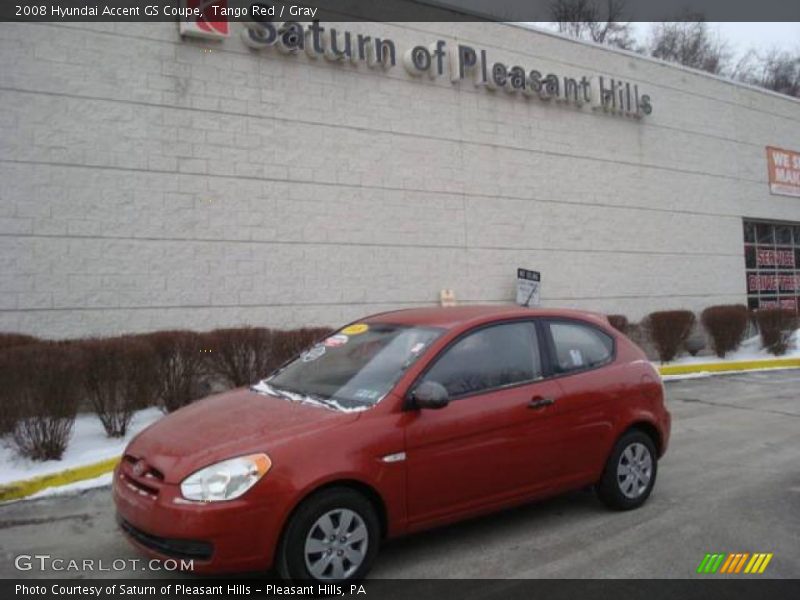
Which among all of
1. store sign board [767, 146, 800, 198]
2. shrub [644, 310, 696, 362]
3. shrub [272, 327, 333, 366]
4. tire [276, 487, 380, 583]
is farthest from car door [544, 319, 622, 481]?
store sign board [767, 146, 800, 198]

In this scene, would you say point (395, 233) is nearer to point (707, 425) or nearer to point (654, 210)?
point (707, 425)

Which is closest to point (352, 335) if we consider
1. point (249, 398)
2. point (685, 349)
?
point (249, 398)

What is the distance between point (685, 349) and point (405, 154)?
785 cm

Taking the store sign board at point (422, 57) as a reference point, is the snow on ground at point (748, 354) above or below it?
below

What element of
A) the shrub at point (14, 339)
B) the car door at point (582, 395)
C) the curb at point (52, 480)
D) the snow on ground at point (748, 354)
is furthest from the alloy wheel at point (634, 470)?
the snow on ground at point (748, 354)

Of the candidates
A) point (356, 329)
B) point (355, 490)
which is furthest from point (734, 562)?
point (356, 329)

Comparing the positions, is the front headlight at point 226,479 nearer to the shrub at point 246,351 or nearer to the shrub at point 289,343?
the shrub at point 246,351

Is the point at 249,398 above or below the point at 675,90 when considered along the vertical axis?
below

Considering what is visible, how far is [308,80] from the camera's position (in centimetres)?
1180

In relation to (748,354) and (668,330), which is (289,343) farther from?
(748,354)

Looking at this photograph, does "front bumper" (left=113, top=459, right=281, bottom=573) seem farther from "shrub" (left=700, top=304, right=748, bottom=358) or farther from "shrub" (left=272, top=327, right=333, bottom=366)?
"shrub" (left=700, top=304, right=748, bottom=358)

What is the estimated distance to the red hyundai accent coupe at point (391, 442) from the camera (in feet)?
12.6

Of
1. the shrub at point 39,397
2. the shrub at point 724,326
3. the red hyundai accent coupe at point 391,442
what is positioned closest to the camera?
the red hyundai accent coupe at point 391,442

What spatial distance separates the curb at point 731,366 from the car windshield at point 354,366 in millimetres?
10100
